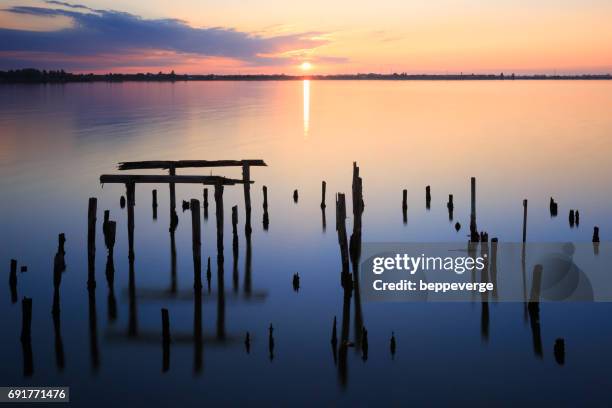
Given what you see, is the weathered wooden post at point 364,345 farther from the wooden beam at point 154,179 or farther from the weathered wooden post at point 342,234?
the wooden beam at point 154,179

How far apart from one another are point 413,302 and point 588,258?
303 inches

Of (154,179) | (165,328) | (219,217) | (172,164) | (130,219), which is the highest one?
(172,164)

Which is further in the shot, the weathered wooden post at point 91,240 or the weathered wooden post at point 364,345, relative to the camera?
the weathered wooden post at point 91,240

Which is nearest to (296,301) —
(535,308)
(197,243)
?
(197,243)

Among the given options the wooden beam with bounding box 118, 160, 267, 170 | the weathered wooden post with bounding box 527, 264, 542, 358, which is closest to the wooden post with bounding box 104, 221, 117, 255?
the wooden beam with bounding box 118, 160, 267, 170

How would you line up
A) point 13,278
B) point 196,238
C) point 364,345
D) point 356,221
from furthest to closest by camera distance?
1. point 356,221
2. point 13,278
3. point 196,238
4. point 364,345

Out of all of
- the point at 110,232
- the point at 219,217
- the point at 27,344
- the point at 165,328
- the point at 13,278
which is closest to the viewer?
the point at 165,328

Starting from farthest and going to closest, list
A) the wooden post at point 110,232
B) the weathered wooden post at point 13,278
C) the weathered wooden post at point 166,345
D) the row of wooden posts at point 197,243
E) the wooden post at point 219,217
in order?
the wooden post at point 219,217 → the weathered wooden post at point 13,278 → the wooden post at point 110,232 → the row of wooden posts at point 197,243 → the weathered wooden post at point 166,345

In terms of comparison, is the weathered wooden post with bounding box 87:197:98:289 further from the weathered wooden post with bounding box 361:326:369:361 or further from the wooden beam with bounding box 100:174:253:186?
the weathered wooden post with bounding box 361:326:369:361

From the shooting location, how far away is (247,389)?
14328mm

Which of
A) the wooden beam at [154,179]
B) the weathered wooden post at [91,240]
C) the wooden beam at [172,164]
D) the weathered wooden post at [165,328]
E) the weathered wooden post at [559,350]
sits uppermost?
the wooden beam at [172,164]

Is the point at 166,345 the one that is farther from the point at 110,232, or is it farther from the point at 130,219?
the point at 130,219

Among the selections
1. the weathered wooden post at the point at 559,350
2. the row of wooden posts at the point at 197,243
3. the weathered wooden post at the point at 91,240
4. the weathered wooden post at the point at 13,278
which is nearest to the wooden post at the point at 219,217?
the row of wooden posts at the point at 197,243

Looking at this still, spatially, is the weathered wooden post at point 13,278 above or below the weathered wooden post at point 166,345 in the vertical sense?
above
